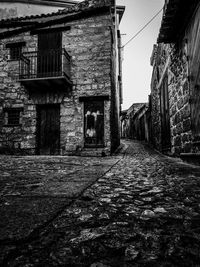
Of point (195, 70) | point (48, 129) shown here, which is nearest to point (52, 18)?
point (48, 129)

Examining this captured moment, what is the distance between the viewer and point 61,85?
778 cm

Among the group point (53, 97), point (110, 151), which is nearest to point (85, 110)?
point (53, 97)

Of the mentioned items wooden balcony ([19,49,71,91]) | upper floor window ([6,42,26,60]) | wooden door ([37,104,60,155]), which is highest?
upper floor window ([6,42,26,60])

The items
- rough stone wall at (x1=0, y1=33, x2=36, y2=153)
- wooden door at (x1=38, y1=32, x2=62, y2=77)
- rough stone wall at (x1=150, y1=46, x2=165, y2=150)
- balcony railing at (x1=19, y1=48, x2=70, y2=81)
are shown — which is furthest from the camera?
rough stone wall at (x1=0, y1=33, x2=36, y2=153)

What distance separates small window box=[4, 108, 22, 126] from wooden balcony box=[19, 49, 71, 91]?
4.04 feet

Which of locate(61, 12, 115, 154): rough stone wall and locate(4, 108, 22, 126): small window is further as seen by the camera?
locate(4, 108, 22, 126): small window

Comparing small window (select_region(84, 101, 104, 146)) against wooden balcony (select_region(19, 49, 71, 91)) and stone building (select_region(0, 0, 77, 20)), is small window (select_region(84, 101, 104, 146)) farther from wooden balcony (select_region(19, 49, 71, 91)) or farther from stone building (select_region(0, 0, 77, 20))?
stone building (select_region(0, 0, 77, 20))

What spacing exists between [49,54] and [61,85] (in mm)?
1614

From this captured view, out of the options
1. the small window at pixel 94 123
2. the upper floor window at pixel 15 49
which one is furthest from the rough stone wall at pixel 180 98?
the upper floor window at pixel 15 49

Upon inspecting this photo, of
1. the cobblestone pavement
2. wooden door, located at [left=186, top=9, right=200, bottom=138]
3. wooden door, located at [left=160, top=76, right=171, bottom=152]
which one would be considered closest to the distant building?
wooden door, located at [left=160, top=76, right=171, bottom=152]

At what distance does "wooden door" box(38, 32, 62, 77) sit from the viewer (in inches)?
303

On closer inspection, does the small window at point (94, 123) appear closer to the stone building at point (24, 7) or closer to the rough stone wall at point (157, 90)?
the rough stone wall at point (157, 90)

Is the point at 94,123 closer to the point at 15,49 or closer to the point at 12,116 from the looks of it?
the point at 12,116

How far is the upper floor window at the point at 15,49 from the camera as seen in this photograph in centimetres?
849
